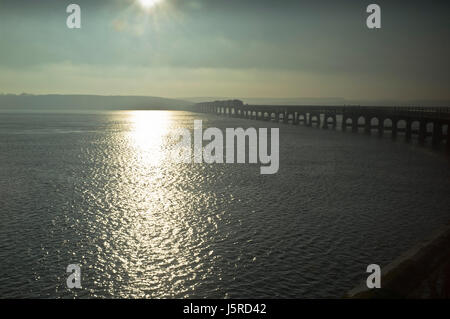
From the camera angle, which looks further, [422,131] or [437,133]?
[422,131]

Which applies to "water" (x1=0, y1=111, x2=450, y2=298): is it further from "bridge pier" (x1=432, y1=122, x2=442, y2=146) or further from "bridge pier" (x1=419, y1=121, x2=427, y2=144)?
"bridge pier" (x1=419, y1=121, x2=427, y2=144)

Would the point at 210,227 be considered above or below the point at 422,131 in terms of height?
below

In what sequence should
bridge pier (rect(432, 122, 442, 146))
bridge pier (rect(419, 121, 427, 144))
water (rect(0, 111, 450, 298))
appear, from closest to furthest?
water (rect(0, 111, 450, 298)) → bridge pier (rect(432, 122, 442, 146)) → bridge pier (rect(419, 121, 427, 144))

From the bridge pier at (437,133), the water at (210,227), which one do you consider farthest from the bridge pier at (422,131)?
the water at (210,227)

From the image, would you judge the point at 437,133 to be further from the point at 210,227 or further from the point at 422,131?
the point at 210,227

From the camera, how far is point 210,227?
22484 mm

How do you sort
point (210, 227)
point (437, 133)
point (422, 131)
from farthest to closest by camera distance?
point (422, 131)
point (437, 133)
point (210, 227)

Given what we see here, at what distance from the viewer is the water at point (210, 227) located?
50.1ft

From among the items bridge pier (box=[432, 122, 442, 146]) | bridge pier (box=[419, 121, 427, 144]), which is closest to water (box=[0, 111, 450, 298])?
bridge pier (box=[432, 122, 442, 146])

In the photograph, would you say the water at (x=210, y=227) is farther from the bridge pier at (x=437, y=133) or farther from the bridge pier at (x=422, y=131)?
the bridge pier at (x=422, y=131)

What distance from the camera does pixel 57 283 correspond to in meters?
15.1

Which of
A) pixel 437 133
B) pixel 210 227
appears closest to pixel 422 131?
pixel 437 133

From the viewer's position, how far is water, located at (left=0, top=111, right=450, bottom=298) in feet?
50.1

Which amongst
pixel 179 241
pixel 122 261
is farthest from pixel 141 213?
→ pixel 122 261
